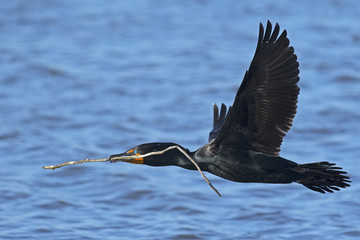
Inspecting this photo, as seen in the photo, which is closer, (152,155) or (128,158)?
(128,158)

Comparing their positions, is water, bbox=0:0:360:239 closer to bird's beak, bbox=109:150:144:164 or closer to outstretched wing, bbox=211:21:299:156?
bird's beak, bbox=109:150:144:164

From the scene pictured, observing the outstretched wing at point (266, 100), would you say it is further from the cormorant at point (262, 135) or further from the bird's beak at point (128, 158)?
the bird's beak at point (128, 158)

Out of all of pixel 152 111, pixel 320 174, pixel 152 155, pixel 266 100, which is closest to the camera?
pixel 266 100

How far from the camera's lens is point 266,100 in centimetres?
603

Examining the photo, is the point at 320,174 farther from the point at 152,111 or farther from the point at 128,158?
the point at 152,111

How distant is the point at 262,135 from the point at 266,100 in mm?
349

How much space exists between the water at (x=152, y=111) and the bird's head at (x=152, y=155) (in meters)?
1.61

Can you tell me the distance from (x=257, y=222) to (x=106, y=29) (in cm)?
650

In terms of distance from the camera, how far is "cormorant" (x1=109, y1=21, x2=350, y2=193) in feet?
19.4

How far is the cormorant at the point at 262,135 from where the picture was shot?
5.90 m

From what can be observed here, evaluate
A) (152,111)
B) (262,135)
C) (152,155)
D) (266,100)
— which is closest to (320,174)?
(262,135)

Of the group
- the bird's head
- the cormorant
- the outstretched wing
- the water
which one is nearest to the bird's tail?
the cormorant

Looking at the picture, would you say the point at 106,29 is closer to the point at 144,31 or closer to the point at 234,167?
the point at 144,31

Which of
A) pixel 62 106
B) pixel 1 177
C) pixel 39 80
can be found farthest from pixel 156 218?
pixel 39 80
